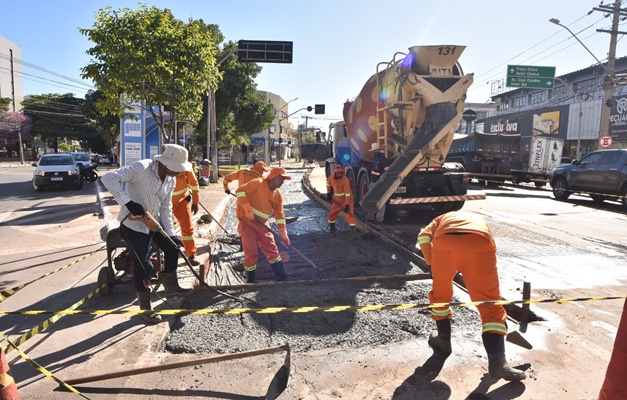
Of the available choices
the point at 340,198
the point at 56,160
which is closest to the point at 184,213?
the point at 340,198

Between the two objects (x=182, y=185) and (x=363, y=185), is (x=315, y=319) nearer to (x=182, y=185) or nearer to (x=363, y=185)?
(x=182, y=185)

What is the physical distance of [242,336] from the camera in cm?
352

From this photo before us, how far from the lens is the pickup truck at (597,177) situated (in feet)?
38.9

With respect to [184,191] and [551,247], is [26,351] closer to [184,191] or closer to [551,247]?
[184,191]

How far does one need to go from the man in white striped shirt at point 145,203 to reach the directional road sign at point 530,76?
23948mm

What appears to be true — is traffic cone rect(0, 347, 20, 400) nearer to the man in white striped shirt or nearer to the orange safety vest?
the man in white striped shirt

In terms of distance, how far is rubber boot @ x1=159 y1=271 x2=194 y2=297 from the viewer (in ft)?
13.8

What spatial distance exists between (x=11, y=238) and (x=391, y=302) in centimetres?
744

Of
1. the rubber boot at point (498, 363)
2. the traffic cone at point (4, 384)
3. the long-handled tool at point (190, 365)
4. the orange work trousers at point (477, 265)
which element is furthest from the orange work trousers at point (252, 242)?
the traffic cone at point (4, 384)

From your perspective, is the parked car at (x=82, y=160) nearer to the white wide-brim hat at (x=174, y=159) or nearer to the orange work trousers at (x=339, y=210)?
the orange work trousers at (x=339, y=210)

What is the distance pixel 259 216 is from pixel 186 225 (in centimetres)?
122

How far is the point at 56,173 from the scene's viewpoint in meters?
15.2

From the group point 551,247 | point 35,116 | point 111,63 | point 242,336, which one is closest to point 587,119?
point 551,247

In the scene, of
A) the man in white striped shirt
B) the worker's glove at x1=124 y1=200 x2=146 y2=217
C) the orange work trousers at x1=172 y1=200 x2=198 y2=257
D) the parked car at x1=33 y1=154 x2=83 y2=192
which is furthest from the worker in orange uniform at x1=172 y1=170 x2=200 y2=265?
the parked car at x1=33 y1=154 x2=83 y2=192
